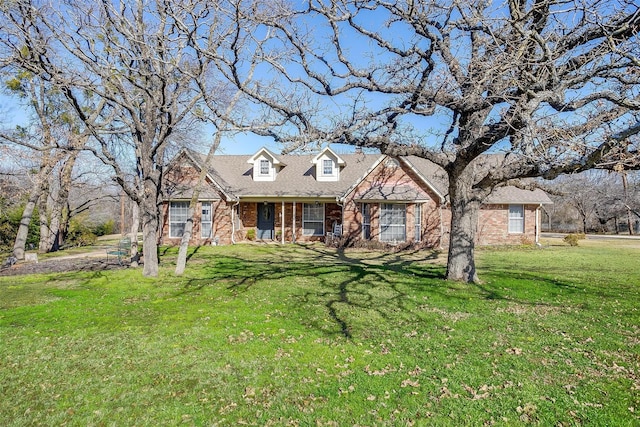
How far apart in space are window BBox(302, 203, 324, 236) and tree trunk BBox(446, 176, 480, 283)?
12361 millimetres

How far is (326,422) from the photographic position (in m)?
3.78

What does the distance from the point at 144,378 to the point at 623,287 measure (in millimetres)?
11859

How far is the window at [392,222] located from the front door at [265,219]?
281 inches

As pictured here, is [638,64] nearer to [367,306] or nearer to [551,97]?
[551,97]

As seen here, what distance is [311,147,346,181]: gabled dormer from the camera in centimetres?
2272

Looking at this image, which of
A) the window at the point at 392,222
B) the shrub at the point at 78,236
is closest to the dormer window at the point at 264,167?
the window at the point at 392,222

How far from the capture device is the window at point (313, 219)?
22281 millimetres

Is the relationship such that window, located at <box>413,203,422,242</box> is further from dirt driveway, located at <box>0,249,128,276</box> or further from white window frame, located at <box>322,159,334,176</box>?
dirt driveway, located at <box>0,249,128,276</box>

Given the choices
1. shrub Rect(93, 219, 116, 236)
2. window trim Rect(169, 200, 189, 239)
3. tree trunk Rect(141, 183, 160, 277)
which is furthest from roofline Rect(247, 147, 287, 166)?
shrub Rect(93, 219, 116, 236)

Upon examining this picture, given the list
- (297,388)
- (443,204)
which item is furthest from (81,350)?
(443,204)

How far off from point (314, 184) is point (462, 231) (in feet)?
43.5

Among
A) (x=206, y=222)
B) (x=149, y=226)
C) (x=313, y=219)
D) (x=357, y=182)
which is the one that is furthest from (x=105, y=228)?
(x=149, y=226)

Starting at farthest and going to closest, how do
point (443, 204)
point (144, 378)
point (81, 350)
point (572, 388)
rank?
point (443, 204), point (81, 350), point (144, 378), point (572, 388)

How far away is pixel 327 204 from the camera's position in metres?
22.2
